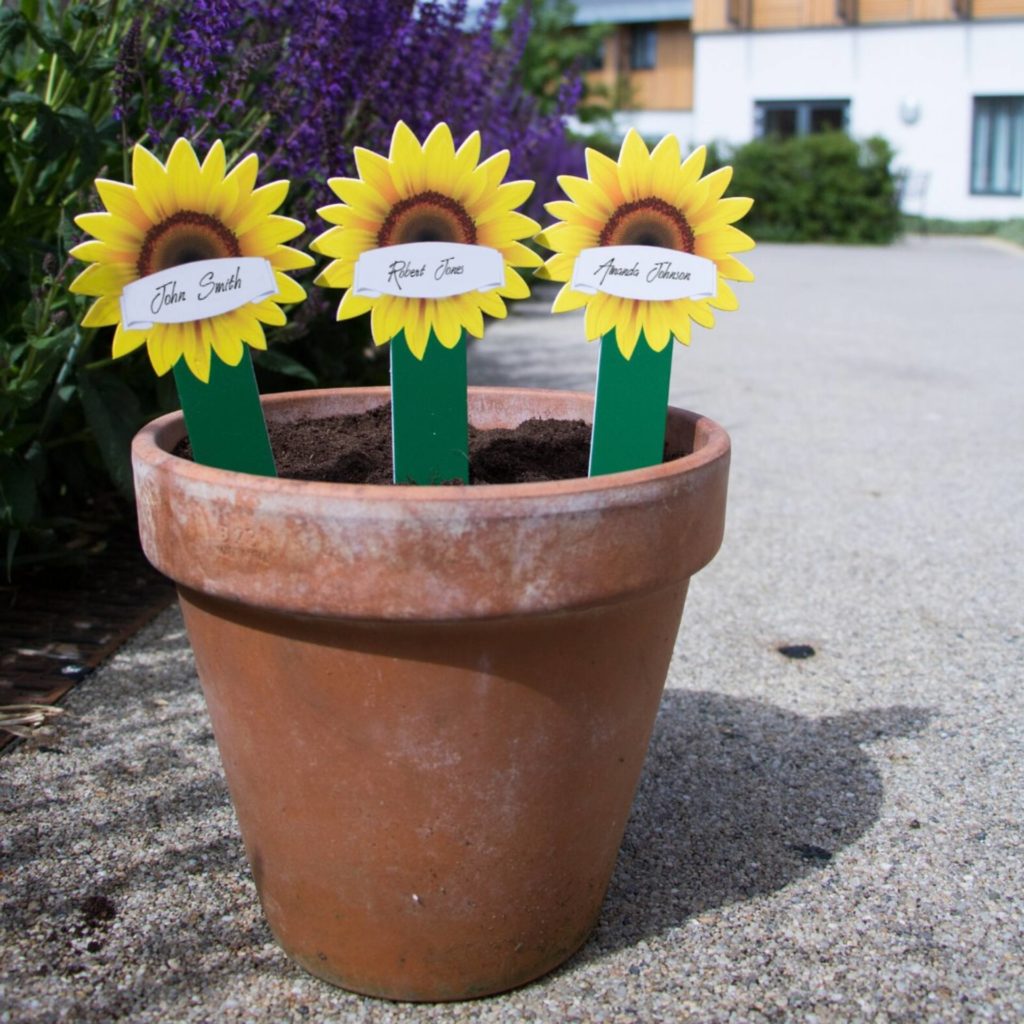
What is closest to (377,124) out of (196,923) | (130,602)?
(130,602)

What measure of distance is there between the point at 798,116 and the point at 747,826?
78.2 ft

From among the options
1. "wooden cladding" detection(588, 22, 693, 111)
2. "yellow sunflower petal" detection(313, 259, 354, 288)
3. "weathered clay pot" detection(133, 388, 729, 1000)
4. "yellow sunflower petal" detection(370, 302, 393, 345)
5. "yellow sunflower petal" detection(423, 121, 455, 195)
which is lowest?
"weathered clay pot" detection(133, 388, 729, 1000)

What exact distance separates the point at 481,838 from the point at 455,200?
2.79ft

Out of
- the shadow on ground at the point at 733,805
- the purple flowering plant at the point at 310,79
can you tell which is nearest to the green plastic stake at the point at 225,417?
the shadow on ground at the point at 733,805

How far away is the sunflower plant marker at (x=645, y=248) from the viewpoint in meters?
1.71

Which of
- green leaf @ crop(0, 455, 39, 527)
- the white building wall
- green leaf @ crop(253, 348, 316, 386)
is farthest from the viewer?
the white building wall

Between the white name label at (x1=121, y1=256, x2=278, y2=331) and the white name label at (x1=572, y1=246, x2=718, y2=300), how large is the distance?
0.44 m

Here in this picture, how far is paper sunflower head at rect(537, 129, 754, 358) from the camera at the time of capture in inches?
67.1

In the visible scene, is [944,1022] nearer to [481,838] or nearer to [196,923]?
[481,838]

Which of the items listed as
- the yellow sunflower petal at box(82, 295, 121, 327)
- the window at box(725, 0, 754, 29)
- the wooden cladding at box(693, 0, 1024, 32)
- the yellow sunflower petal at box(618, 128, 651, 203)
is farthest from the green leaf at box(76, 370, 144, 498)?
the window at box(725, 0, 754, 29)

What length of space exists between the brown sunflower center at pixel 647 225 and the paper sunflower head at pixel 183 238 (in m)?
0.43

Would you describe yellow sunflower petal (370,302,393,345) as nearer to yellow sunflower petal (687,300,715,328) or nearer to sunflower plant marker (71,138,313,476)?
sunflower plant marker (71,138,313,476)

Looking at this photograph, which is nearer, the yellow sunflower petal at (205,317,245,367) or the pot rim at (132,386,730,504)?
the pot rim at (132,386,730,504)

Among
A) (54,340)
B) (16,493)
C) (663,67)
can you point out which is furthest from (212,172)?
(663,67)
